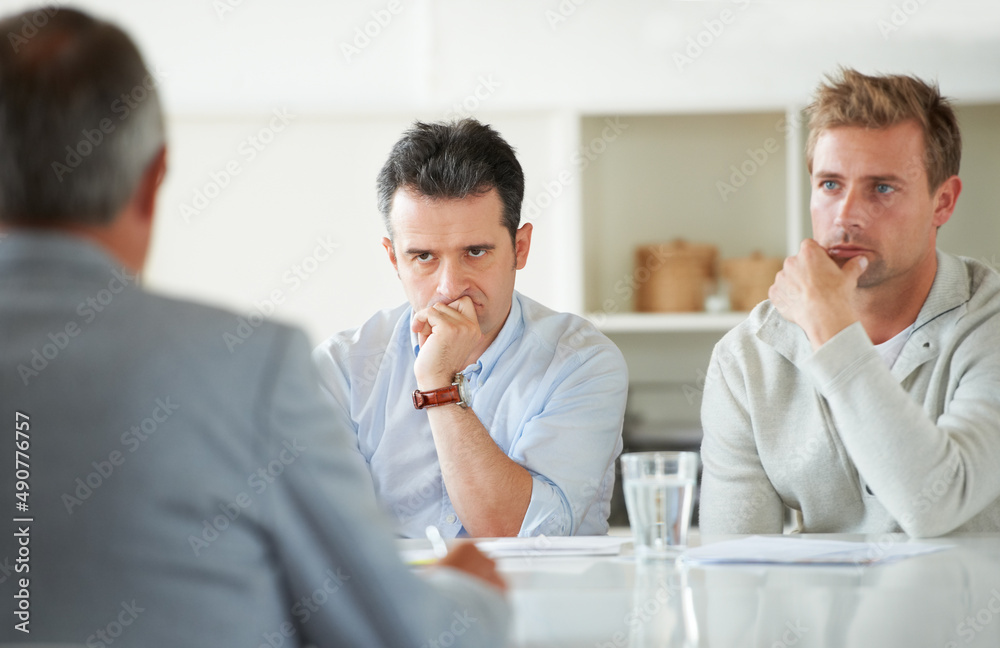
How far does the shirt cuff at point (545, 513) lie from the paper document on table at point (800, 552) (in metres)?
0.39

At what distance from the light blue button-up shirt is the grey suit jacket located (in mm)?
915

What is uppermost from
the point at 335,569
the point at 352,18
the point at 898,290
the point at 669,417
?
the point at 352,18

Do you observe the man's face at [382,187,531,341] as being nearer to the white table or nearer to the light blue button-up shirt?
the light blue button-up shirt

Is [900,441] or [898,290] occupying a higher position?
[898,290]

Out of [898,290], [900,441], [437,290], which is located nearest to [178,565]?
[900,441]

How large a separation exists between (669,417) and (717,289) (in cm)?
49

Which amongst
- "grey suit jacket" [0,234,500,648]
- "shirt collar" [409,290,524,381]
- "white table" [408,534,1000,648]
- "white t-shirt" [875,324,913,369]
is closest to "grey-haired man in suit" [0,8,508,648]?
"grey suit jacket" [0,234,500,648]

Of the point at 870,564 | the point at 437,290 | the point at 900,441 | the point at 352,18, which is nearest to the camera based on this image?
the point at 870,564

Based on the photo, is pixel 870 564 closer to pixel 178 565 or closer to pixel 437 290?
pixel 178 565

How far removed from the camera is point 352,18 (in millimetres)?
3141

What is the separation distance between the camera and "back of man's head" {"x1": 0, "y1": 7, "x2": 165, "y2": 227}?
654mm

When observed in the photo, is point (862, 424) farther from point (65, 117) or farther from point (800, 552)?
point (65, 117)

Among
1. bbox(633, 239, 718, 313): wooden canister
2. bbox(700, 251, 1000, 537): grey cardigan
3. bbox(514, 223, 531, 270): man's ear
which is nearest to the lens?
bbox(700, 251, 1000, 537): grey cardigan

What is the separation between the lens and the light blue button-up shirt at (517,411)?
1.62 meters
